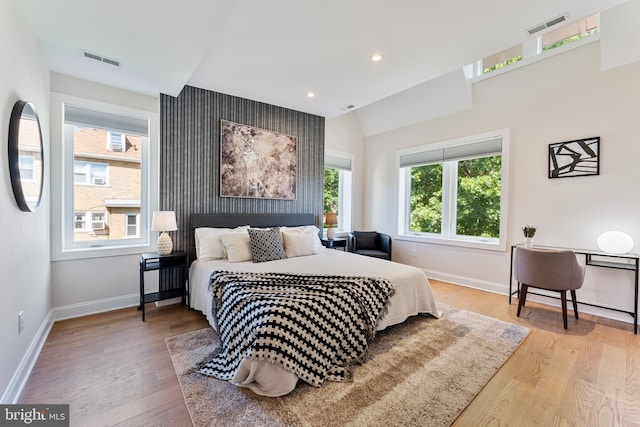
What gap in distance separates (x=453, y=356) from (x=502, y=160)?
9.44ft

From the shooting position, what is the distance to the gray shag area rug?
158cm

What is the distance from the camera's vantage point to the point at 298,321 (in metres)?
1.88

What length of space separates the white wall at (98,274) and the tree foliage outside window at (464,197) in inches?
162

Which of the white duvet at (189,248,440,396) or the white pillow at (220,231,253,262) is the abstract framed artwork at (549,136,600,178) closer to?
the white duvet at (189,248,440,396)

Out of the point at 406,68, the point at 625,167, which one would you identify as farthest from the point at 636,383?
the point at 406,68

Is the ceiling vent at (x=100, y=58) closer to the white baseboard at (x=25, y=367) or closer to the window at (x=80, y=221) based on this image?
the window at (x=80, y=221)

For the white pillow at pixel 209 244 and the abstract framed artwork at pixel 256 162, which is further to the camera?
the abstract framed artwork at pixel 256 162

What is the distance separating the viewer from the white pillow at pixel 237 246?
3117 mm

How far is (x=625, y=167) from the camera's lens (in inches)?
116

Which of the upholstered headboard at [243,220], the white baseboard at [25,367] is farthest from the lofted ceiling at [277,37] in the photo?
the white baseboard at [25,367]

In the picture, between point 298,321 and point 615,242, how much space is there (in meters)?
3.44

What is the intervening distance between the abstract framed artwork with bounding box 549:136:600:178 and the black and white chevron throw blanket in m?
2.73

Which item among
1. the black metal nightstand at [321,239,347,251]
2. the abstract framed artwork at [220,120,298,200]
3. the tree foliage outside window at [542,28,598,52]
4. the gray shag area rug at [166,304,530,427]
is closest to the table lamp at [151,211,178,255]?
the abstract framed artwork at [220,120,298,200]

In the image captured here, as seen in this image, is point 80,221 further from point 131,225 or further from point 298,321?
point 298,321
